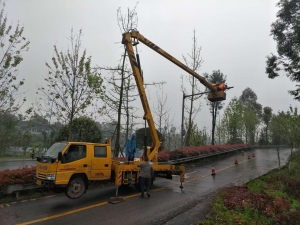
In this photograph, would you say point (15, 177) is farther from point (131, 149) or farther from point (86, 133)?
point (86, 133)

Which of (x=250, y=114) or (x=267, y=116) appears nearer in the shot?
(x=250, y=114)

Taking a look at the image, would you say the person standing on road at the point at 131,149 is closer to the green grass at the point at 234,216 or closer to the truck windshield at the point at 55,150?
the truck windshield at the point at 55,150

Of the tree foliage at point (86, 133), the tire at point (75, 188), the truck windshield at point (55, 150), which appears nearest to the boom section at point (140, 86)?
the tire at point (75, 188)

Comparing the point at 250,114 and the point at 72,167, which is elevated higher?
the point at 250,114

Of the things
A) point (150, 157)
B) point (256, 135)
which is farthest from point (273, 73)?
point (256, 135)

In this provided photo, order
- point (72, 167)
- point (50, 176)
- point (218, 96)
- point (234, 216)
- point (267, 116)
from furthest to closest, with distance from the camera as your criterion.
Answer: point (267, 116) < point (218, 96) < point (72, 167) < point (50, 176) < point (234, 216)

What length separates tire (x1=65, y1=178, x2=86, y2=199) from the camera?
8280 mm

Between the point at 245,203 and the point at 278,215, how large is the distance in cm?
100

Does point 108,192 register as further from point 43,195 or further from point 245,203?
point 245,203

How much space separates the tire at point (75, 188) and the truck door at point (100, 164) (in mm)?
530

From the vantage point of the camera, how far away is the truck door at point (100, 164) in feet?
29.9

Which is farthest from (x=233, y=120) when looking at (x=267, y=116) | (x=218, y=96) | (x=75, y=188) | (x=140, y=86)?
(x=75, y=188)

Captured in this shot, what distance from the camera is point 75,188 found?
8453 millimetres

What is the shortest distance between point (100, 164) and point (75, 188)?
4.31 ft
